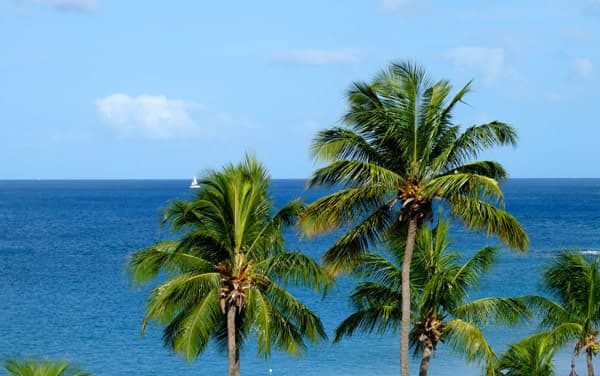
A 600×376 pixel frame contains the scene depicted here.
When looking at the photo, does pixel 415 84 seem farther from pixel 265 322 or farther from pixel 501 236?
pixel 265 322

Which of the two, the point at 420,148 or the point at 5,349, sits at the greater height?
the point at 420,148

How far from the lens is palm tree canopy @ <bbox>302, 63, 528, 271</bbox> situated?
21891 millimetres

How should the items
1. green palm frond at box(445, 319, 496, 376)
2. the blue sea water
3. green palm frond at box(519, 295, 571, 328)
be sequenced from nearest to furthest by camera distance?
green palm frond at box(445, 319, 496, 376) → green palm frond at box(519, 295, 571, 328) → the blue sea water

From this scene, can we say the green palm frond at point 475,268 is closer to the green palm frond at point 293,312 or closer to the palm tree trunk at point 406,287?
the palm tree trunk at point 406,287

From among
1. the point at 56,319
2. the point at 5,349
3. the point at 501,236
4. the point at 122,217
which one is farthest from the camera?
the point at 122,217

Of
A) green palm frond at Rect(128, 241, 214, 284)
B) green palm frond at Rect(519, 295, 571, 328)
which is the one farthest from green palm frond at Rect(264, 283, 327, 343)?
green palm frond at Rect(519, 295, 571, 328)

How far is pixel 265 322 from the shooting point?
22734 mm

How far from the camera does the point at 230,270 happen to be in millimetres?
24078

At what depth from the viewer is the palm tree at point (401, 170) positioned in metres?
21.9

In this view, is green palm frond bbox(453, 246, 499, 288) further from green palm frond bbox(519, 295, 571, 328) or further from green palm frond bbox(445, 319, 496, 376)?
green palm frond bbox(445, 319, 496, 376)

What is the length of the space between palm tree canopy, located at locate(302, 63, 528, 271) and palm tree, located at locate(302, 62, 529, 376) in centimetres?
2

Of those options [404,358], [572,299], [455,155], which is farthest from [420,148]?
[572,299]

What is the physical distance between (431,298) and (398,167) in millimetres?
4089

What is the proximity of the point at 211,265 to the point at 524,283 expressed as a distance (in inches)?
2073
